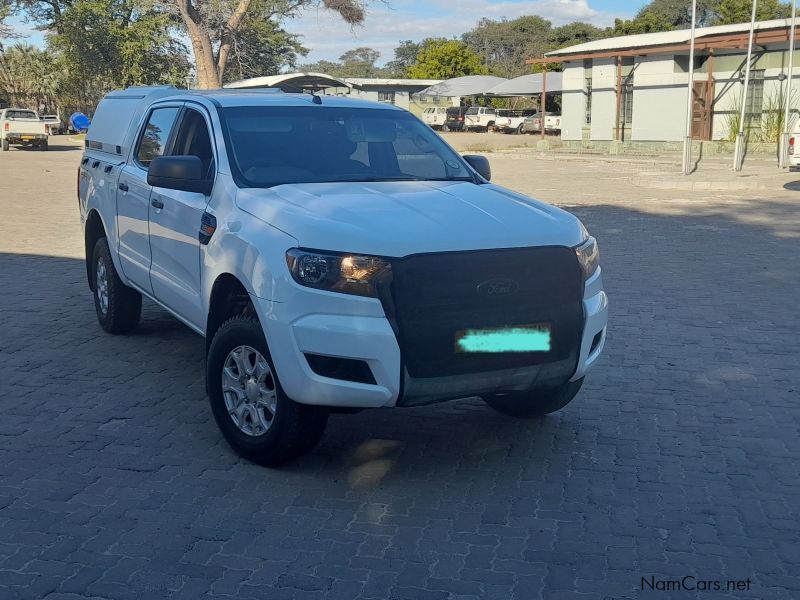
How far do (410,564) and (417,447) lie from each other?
56.1 inches

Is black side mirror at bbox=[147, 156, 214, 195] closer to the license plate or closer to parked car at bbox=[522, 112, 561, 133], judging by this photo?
the license plate

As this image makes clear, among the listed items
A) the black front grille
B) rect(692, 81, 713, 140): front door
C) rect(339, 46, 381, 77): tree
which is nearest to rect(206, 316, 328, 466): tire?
the black front grille

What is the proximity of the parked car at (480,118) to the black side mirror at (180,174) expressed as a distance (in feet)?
183

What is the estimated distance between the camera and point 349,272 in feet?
14.7

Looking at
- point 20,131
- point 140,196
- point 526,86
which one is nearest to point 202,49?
point 20,131

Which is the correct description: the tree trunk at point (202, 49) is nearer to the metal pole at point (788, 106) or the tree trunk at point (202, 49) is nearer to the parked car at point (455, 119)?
the metal pole at point (788, 106)

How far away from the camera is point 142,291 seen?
22.6 feet

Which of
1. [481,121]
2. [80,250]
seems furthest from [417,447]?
[481,121]

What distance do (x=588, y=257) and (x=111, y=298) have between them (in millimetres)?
4204

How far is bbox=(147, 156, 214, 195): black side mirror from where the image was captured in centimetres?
543

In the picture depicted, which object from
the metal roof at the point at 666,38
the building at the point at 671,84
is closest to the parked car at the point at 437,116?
the metal roof at the point at 666,38

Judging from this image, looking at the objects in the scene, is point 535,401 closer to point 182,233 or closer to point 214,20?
point 182,233

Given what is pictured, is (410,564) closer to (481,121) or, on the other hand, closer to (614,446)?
(614,446)

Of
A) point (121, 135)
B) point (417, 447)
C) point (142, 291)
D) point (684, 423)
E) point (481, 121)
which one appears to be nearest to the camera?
point (417, 447)
